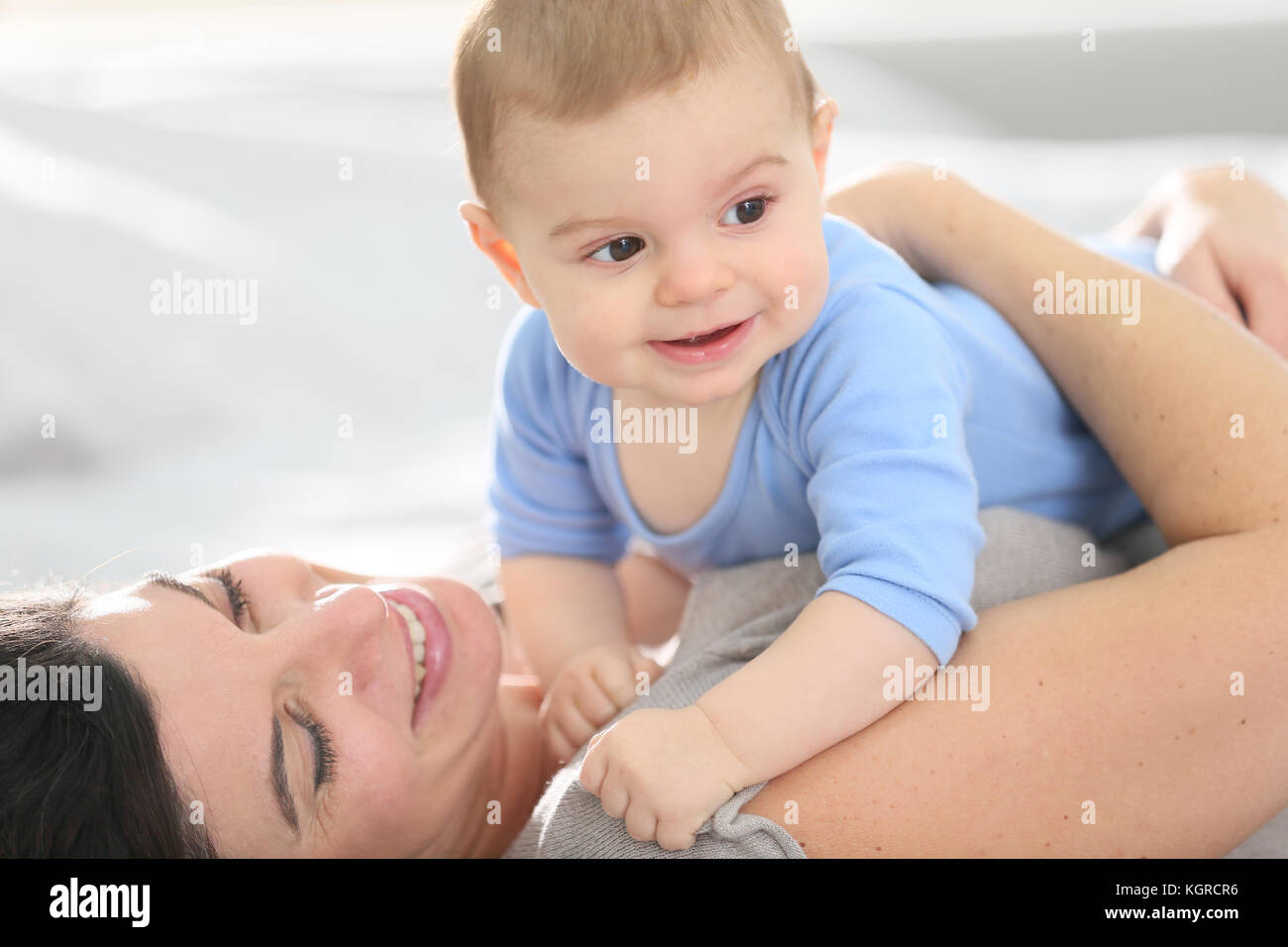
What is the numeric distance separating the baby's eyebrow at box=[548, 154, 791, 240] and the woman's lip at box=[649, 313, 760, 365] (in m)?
0.13

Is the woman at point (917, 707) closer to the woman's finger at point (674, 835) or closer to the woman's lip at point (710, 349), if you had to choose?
the woman's finger at point (674, 835)

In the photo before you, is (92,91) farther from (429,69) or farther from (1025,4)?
(1025,4)

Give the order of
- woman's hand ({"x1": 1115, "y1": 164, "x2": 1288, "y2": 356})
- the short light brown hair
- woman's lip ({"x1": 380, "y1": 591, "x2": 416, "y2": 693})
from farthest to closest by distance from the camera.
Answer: woman's hand ({"x1": 1115, "y1": 164, "x2": 1288, "y2": 356}), woman's lip ({"x1": 380, "y1": 591, "x2": 416, "y2": 693}), the short light brown hair

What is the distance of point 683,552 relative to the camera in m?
1.37

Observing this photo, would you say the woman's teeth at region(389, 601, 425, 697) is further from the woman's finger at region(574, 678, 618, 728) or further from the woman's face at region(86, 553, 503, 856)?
the woman's finger at region(574, 678, 618, 728)

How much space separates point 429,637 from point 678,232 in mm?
570

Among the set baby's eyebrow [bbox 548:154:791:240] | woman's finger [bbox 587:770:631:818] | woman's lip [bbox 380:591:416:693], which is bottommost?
woman's finger [bbox 587:770:631:818]

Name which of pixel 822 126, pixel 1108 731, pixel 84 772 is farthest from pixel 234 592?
pixel 1108 731

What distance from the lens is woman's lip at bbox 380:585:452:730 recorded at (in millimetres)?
1301

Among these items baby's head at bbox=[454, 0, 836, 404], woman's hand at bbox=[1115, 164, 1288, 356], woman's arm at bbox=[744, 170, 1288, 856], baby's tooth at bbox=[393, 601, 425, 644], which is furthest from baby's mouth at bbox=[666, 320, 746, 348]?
woman's hand at bbox=[1115, 164, 1288, 356]

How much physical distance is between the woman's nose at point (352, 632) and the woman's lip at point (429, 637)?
0.20ft

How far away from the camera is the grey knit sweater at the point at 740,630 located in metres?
1.04

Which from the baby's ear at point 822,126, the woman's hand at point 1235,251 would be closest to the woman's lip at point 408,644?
the baby's ear at point 822,126
